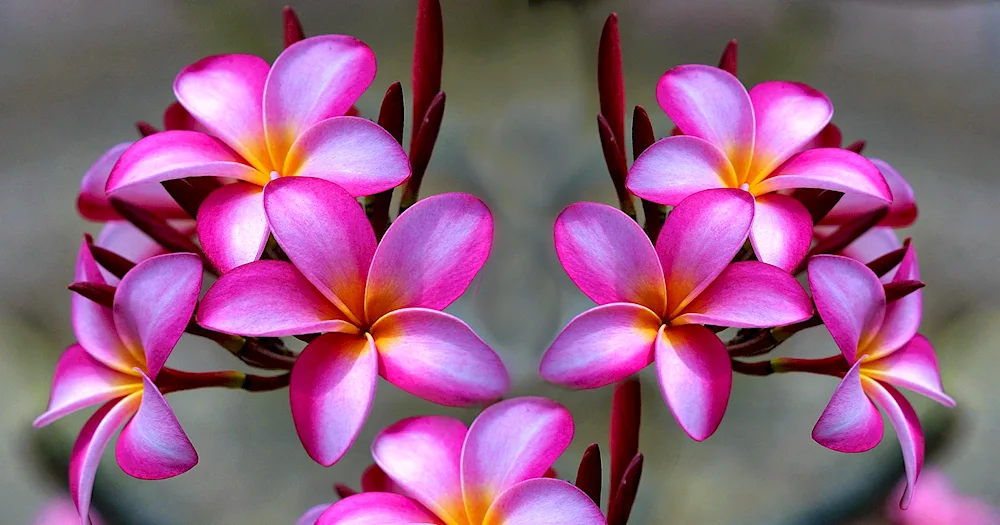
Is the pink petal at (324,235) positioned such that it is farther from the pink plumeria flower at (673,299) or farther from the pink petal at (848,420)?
the pink petal at (848,420)

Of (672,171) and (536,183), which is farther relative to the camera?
(536,183)

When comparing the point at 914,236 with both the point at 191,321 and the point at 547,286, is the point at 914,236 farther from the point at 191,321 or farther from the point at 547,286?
the point at 191,321

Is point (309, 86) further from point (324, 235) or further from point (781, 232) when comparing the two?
point (781, 232)

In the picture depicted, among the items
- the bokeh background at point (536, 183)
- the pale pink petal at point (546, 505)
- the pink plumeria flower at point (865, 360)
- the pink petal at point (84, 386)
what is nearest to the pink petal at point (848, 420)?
the pink plumeria flower at point (865, 360)

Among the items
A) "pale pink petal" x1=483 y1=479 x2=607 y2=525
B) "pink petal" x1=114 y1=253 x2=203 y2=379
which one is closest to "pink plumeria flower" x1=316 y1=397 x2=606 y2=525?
"pale pink petal" x1=483 y1=479 x2=607 y2=525

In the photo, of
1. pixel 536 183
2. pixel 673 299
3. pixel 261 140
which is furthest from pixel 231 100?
pixel 536 183
